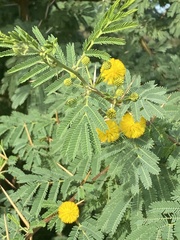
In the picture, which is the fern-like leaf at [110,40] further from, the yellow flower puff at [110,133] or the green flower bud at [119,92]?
the yellow flower puff at [110,133]

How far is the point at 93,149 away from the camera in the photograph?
1674 millimetres

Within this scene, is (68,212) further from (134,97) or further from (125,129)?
(134,97)

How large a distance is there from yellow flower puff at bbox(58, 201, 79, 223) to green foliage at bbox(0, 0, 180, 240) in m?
0.12

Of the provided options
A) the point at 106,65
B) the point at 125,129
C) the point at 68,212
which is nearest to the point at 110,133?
the point at 125,129

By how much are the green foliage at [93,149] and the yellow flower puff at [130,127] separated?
0.04 feet

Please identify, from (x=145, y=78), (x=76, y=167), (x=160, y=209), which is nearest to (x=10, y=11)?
(x=145, y=78)

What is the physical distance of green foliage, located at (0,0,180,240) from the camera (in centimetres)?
159

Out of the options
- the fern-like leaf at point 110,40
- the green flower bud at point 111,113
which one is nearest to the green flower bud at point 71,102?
the green flower bud at point 111,113

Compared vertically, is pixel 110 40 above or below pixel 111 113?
above

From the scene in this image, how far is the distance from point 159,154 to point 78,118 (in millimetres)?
574

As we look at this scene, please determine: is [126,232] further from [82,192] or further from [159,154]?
[159,154]

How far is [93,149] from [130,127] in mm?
177

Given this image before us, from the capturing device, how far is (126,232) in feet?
7.16

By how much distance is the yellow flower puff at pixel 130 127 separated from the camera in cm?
169
